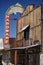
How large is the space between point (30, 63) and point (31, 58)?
1.85 feet

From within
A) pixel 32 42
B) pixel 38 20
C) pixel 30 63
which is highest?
pixel 38 20

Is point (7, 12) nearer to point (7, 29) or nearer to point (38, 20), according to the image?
point (7, 29)

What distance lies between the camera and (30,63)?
31109 mm

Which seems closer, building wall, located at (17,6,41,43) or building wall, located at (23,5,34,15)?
building wall, located at (17,6,41,43)

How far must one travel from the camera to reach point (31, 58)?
101ft

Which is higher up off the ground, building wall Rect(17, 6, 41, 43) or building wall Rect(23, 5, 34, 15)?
building wall Rect(23, 5, 34, 15)

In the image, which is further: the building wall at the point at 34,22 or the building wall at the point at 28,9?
the building wall at the point at 28,9

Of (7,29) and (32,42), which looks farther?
(7,29)

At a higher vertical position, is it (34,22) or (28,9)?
(28,9)

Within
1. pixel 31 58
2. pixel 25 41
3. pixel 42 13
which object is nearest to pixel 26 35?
pixel 25 41

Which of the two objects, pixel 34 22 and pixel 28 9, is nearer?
pixel 34 22

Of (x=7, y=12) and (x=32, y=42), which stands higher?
(x=7, y=12)

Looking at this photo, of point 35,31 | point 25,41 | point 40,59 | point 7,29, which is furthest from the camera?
point 7,29

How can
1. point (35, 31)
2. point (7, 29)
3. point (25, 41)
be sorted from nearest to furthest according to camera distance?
point (35, 31) < point (25, 41) < point (7, 29)
